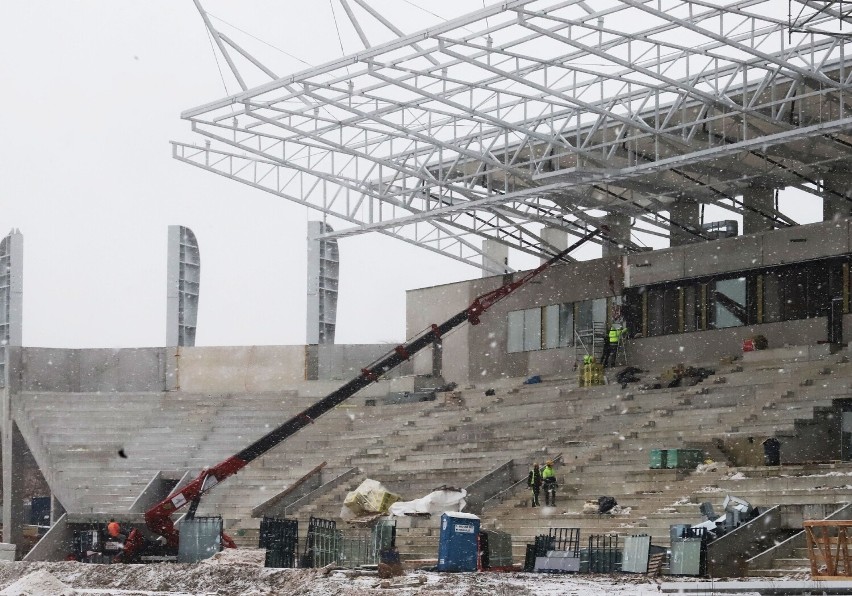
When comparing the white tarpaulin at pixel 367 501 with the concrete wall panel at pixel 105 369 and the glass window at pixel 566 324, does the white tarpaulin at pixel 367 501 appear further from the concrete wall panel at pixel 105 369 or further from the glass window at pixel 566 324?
the concrete wall panel at pixel 105 369

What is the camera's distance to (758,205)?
4659 centimetres

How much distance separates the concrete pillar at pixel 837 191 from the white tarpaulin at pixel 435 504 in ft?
54.2

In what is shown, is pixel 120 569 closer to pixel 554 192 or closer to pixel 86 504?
pixel 86 504

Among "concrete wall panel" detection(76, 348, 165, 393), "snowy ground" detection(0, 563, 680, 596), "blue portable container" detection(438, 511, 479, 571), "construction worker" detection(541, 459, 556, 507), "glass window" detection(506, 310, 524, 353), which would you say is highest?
"glass window" detection(506, 310, 524, 353)

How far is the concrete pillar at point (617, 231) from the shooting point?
5022 cm

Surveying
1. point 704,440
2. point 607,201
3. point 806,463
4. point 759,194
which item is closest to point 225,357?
point 607,201

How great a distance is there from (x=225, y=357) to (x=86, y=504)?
418 inches

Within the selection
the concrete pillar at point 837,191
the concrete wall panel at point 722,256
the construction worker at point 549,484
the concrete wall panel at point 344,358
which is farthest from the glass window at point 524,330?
the construction worker at point 549,484

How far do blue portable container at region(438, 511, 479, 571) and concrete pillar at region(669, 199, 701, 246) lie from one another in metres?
23.6

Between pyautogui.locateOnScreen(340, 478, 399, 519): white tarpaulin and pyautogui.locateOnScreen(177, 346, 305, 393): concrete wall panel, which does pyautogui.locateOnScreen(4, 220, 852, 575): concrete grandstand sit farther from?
pyautogui.locateOnScreen(340, 478, 399, 519): white tarpaulin

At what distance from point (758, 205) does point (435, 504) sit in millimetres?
17342

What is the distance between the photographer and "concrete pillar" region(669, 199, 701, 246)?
48.8 metres

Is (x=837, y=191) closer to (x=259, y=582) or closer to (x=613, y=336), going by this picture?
(x=613, y=336)

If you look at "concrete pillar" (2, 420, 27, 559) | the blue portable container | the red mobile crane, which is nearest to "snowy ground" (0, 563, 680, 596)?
the blue portable container
